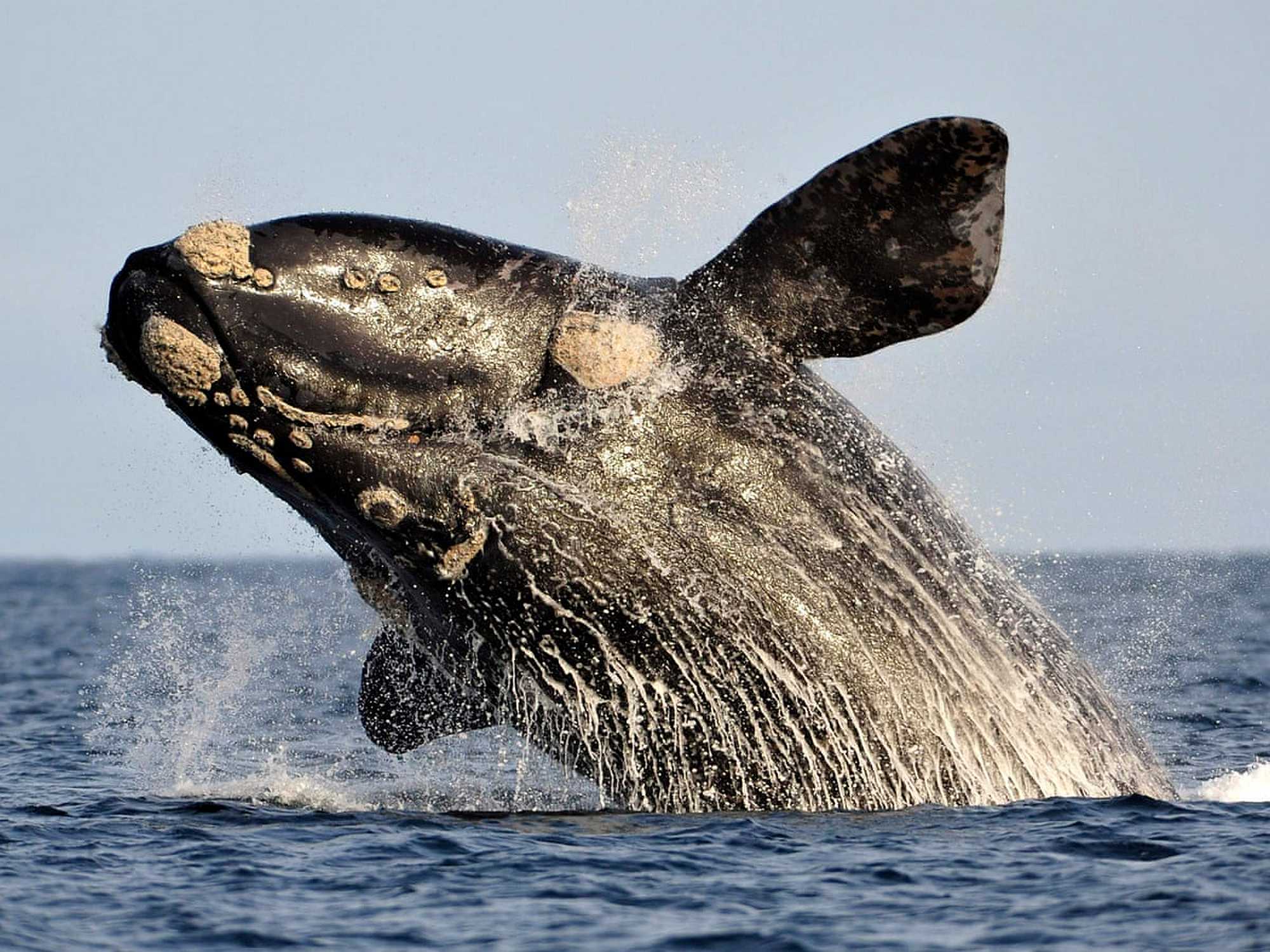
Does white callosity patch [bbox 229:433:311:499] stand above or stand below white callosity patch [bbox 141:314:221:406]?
below

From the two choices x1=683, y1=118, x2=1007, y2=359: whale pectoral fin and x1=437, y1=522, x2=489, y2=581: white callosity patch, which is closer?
x1=683, y1=118, x2=1007, y2=359: whale pectoral fin

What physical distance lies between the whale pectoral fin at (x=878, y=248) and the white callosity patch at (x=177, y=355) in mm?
3541

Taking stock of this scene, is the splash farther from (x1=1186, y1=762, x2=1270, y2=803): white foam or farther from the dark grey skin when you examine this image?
(x1=1186, y1=762, x2=1270, y2=803): white foam

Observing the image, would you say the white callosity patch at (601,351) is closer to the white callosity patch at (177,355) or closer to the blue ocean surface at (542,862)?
the white callosity patch at (177,355)

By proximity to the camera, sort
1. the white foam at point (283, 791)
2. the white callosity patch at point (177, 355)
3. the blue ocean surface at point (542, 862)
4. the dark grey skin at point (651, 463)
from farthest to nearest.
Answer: the white foam at point (283, 791)
the dark grey skin at point (651, 463)
the white callosity patch at point (177, 355)
the blue ocean surface at point (542, 862)

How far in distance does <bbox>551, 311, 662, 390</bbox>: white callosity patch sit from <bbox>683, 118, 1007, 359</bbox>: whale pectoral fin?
649mm

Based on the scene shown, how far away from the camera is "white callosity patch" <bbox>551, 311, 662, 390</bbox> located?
44.4 ft

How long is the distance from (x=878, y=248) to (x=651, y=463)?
7.15 feet

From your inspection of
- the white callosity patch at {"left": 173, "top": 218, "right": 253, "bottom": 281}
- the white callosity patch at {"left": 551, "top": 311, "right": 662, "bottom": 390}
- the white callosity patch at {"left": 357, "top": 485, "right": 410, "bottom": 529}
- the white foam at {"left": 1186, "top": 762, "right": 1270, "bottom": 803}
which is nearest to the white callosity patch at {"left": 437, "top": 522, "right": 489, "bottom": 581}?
the white callosity patch at {"left": 357, "top": 485, "right": 410, "bottom": 529}

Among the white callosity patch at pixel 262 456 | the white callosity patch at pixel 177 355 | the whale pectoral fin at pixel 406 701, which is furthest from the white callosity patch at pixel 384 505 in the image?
the whale pectoral fin at pixel 406 701

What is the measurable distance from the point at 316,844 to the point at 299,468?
2.77 m

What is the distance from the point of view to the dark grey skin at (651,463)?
13109 millimetres

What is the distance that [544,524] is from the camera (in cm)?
1331

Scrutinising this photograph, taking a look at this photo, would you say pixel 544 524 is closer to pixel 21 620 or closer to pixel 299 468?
pixel 299 468
